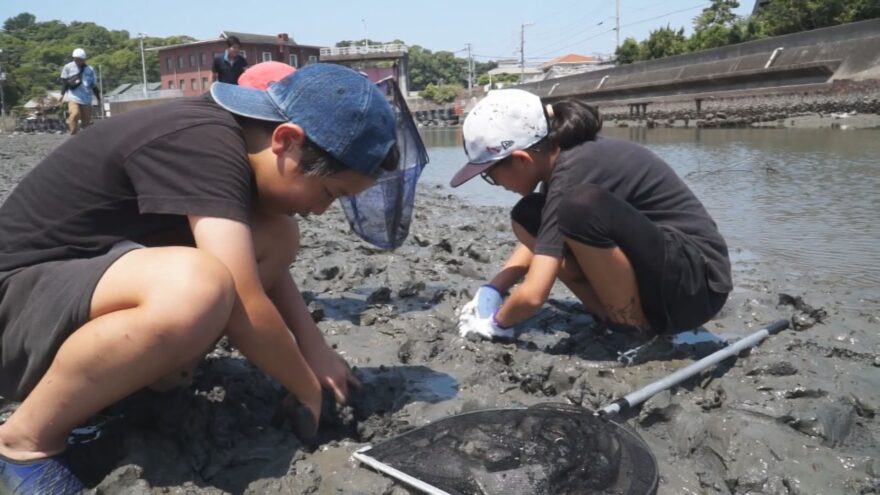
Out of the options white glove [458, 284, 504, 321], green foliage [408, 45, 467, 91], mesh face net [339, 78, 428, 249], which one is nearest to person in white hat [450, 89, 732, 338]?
white glove [458, 284, 504, 321]

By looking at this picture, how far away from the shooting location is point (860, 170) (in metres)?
9.02

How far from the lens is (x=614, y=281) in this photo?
2.74 m

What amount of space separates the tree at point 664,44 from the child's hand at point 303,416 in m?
41.4

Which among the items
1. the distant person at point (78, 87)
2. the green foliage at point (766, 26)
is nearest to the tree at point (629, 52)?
the green foliage at point (766, 26)

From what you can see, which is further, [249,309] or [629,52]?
[629,52]

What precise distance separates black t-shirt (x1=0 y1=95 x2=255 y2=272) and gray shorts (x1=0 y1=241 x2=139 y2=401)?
89 mm

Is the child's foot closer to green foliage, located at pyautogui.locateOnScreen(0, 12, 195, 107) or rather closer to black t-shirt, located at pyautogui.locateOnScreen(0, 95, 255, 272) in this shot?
black t-shirt, located at pyautogui.locateOnScreen(0, 95, 255, 272)

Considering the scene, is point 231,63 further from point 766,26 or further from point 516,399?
point 766,26

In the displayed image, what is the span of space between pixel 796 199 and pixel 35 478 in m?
7.32

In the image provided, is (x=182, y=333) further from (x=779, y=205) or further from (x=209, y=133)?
(x=779, y=205)

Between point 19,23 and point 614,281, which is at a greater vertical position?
point 19,23

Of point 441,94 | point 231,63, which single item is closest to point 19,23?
point 441,94

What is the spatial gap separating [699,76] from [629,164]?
2913cm

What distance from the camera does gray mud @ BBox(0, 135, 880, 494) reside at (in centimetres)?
192
